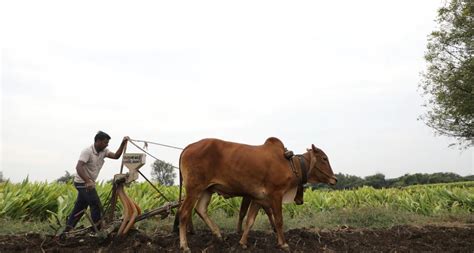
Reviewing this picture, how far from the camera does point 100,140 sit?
6.06m

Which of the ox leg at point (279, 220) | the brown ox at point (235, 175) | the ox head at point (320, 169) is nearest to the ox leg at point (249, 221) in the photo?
the brown ox at point (235, 175)

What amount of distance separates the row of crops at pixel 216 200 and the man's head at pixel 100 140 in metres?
0.97

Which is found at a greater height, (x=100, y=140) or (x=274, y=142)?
(x=274, y=142)

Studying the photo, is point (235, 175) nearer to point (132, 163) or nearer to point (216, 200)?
point (132, 163)

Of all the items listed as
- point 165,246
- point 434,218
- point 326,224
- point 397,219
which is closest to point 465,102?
point 434,218

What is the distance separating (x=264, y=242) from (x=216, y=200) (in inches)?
121

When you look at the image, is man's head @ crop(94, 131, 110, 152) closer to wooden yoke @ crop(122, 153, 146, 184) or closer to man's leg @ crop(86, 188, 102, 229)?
wooden yoke @ crop(122, 153, 146, 184)

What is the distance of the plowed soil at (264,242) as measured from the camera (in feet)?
18.4

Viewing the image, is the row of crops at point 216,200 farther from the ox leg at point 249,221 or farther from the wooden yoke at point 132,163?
the ox leg at point 249,221

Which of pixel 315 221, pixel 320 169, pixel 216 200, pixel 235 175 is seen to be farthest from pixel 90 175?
pixel 315 221

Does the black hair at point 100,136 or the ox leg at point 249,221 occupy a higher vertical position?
the black hair at point 100,136

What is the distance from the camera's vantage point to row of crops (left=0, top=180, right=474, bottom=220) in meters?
7.99

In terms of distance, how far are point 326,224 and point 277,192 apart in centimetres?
298

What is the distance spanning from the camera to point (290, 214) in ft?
32.3
